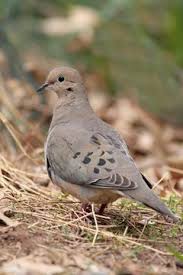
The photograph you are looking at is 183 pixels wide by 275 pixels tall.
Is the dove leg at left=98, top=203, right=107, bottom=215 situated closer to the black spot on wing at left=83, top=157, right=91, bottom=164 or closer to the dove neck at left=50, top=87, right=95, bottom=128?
the black spot on wing at left=83, top=157, right=91, bottom=164

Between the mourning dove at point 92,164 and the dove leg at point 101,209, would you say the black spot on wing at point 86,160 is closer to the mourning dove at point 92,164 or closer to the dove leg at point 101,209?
the mourning dove at point 92,164

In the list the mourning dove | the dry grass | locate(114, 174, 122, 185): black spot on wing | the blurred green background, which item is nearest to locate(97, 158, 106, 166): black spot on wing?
the mourning dove

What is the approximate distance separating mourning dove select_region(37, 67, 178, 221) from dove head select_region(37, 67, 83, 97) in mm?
240

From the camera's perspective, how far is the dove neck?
5625mm

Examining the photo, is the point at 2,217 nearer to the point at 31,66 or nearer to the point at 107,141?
the point at 107,141

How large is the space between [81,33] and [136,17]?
0.67m

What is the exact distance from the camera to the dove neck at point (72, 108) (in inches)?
221

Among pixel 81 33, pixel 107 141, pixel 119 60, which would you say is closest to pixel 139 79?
pixel 119 60

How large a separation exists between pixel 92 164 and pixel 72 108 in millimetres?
958

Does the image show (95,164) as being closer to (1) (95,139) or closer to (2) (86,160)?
(2) (86,160)

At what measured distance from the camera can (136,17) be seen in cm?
1058

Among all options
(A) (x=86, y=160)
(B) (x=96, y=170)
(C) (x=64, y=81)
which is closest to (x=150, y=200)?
(B) (x=96, y=170)

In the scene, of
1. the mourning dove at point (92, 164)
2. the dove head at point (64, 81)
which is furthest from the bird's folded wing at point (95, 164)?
→ the dove head at point (64, 81)

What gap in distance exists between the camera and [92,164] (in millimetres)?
4883
